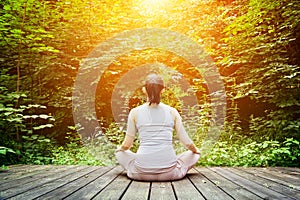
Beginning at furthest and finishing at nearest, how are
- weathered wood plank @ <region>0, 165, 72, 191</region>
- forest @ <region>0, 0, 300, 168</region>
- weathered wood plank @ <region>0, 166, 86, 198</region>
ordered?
forest @ <region>0, 0, 300, 168</region>, weathered wood plank @ <region>0, 165, 72, 191</region>, weathered wood plank @ <region>0, 166, 86, 198</region>

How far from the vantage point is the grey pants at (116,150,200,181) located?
3650 mm

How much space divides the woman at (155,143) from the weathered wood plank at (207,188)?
23cm

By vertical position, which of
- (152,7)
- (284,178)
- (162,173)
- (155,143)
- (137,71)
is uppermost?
(152,7)

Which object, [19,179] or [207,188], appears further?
[19,179]

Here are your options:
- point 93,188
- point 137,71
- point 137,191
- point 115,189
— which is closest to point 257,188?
point 137,191

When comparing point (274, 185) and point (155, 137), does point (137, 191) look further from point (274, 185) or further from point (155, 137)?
point (274, 185)

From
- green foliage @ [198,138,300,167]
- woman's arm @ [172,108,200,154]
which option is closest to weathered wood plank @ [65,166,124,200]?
woman's arm @ [172,108,200,154]

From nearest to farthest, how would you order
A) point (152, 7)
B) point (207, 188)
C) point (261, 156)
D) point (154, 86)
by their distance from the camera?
point (207, 188) < point (154, 86) < point (261, 156) < point (152, 7)

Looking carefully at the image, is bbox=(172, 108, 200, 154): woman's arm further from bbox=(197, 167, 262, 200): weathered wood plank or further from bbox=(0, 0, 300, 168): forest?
bbox=(0, 0, 300, 168): forest

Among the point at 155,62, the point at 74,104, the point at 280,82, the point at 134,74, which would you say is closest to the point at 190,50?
the point at 155,62

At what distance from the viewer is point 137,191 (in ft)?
9.71

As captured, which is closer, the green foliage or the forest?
the green foliage

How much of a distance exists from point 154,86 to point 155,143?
0.74 meters

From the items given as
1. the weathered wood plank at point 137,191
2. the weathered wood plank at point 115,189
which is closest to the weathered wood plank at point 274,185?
the weathered wood plank at point 137,191
